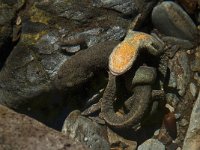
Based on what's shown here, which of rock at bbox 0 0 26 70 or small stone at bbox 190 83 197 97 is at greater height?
rock at bbox 0 0 26 70

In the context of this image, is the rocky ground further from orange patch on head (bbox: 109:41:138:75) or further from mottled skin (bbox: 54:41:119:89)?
orange patch on head (bbox: 109:41:138:75)

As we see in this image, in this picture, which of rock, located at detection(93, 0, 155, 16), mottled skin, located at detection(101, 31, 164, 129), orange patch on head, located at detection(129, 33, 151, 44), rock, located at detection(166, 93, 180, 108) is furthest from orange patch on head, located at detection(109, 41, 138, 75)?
rock, located at detection(166, 93, 180, 108)

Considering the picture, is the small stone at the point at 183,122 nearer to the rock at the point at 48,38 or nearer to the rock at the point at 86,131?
the rock at the point at 86,131

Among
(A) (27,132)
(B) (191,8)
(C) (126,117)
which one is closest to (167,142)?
(C) (126,117)

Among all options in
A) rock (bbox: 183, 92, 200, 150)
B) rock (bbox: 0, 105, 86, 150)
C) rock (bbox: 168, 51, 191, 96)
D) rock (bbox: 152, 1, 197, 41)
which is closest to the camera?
rock (bbox: 0, 105, 86, 150)

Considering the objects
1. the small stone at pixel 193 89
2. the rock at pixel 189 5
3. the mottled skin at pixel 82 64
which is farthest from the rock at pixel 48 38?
the small stone at pixel 193 89

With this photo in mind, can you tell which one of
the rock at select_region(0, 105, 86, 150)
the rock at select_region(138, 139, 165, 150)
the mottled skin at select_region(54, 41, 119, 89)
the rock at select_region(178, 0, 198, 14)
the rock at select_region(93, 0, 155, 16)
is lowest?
the rock at select_region(138, 139, 165, 150)

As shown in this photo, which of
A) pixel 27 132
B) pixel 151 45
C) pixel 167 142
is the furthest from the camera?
pixel 167 142

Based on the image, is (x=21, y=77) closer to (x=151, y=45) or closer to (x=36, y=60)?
(x=36, y=60)
